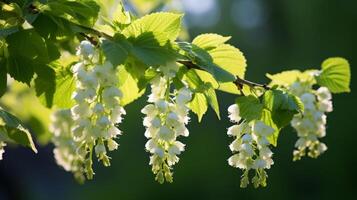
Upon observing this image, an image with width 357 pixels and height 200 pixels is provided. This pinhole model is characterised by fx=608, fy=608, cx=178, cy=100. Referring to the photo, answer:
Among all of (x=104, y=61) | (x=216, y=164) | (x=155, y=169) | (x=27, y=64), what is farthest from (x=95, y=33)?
(x=216, y=164)

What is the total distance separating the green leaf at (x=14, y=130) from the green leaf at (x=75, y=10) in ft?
0.83

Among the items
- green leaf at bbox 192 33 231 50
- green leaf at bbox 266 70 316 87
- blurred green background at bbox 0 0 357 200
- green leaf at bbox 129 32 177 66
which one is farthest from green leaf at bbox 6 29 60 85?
blurred green background at bbox 0 0 357 200

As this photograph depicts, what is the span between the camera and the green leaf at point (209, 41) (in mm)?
1405

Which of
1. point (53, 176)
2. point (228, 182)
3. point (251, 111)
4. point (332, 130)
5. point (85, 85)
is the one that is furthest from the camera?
point (53, 176)

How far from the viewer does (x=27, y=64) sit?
1.40 m

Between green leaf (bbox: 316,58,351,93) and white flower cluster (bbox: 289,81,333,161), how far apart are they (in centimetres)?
6

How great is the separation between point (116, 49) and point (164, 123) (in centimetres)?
22

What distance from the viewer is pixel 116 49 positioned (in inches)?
48.0

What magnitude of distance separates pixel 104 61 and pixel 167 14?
0.17m

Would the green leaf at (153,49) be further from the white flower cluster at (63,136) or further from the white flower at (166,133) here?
the white flower cluster at (63,136)

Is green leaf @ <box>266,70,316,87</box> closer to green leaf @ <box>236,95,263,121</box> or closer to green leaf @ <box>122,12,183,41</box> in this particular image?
green leaf @ <box>236,95,263,121</box>

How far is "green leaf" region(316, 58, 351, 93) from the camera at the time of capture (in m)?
1.76

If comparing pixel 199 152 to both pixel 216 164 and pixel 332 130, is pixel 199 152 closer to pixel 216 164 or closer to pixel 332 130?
pixel 216 164

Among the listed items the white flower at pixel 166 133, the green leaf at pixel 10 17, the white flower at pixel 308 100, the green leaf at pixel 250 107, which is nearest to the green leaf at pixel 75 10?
the green leaf at pixel 10 17
